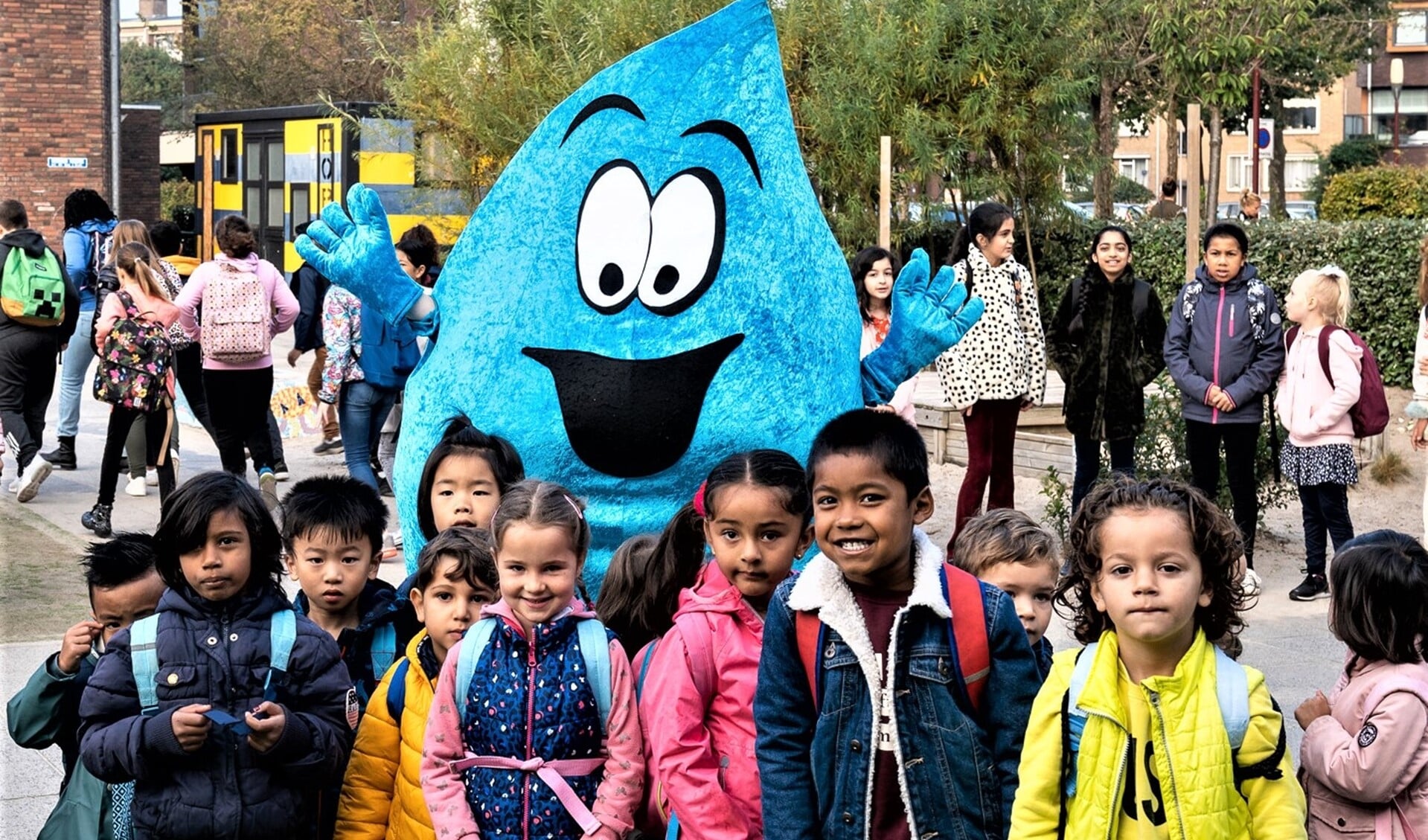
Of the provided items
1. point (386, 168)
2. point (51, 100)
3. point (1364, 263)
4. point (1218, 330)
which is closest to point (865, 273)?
point (1218, 330)

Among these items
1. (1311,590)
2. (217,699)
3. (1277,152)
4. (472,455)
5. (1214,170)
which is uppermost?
(1277,152)

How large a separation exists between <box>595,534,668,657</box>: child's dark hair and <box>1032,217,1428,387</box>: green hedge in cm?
901

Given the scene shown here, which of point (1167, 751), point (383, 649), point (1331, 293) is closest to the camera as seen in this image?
point (1167, 751)

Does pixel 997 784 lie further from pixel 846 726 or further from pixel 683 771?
pixel 683 771

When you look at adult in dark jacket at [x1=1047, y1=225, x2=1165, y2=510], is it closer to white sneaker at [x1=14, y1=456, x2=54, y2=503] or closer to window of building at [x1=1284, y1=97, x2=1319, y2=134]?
white sneaker at [x1=14, y1=456, x2=54, y2=503]

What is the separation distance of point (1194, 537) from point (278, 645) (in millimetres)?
1810

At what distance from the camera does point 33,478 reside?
33.8ft

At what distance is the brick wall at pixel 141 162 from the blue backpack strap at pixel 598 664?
109 ft

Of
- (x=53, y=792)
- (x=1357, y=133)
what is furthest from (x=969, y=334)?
(x=1357, y=133)

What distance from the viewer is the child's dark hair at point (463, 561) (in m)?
3.88

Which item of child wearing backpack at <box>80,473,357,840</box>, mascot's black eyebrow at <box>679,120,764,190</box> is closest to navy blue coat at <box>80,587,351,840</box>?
child wearing backpack at <box>80,473,357,840</box>

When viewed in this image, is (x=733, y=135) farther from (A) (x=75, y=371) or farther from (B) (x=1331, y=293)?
(A) (x=75, y=371)

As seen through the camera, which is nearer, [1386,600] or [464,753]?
[1386,600]

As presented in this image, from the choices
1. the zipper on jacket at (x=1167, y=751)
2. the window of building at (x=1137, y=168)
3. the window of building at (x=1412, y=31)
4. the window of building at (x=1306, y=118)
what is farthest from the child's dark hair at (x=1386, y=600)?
the window of building at (x=1137, y=168)
